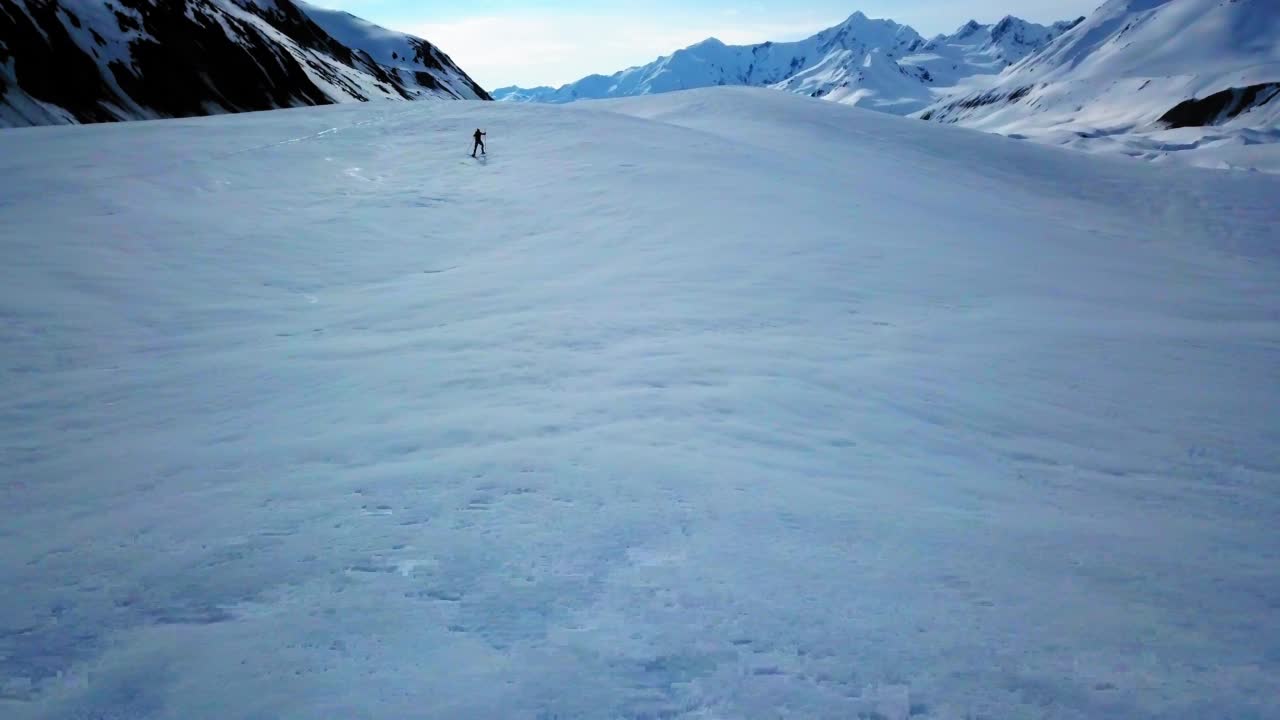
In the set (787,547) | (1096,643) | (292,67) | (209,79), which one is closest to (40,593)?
(787,547)

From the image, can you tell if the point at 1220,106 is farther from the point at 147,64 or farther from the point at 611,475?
the point at 611,475

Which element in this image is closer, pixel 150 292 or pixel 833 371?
pixel 833 371

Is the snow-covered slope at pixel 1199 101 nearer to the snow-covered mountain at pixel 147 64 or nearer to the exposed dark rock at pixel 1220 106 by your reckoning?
the exposed dark rock at pixel 1220 106

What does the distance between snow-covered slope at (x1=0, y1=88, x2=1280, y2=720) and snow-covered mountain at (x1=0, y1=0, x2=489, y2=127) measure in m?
50.5

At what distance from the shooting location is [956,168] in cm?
2203

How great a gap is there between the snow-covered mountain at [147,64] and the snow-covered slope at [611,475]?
5048 cm

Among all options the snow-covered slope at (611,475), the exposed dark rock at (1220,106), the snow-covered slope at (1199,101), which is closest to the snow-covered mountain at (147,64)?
the snow-covered slope at (611,475)

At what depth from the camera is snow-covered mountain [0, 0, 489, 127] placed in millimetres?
47281

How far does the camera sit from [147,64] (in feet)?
185

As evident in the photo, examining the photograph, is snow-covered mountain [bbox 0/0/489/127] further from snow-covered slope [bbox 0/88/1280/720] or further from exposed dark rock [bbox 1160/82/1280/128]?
exposed dark rock [bbox 1160/82/1280/128]

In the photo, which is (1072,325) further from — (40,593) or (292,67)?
(292,67)

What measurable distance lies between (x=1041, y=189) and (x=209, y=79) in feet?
226

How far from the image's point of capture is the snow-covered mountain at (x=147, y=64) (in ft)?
155

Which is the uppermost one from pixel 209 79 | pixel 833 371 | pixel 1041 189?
pixel 209 79
